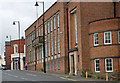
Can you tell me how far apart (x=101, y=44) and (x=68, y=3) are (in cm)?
1073

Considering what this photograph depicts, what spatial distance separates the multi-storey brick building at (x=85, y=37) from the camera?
3691 cm

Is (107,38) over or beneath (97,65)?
over

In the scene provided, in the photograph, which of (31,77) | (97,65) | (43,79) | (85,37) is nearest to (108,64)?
(97,65)

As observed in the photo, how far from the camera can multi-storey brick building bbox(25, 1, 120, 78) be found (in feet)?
121

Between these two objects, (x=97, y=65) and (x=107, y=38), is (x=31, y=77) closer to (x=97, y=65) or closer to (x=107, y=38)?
(x=97, y=65)

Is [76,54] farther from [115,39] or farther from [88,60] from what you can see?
[115,39]

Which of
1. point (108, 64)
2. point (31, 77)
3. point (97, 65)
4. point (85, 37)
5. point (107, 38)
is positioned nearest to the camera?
point (108, 64)

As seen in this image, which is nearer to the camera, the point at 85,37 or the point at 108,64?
the point at 108,64

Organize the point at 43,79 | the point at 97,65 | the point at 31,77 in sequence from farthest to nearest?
the point at 31,77
the point at 97,65
the point at 43,79

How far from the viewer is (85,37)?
40688 mm

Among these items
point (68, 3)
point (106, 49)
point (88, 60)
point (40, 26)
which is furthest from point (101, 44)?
point (40, 26)

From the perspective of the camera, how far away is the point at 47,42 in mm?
59250

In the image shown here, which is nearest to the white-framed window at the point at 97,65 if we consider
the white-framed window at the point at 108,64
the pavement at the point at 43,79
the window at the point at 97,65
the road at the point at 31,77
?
the window at the point at 97,65

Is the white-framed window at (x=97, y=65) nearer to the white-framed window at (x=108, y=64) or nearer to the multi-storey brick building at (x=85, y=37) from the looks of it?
the multi-storey brick building at (x=85, y=37)
